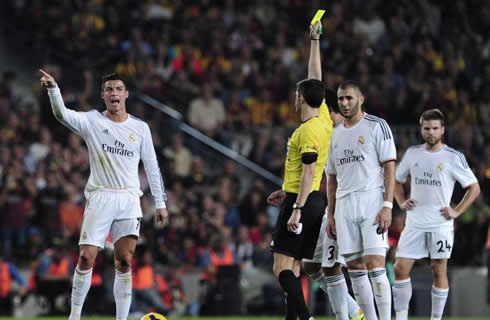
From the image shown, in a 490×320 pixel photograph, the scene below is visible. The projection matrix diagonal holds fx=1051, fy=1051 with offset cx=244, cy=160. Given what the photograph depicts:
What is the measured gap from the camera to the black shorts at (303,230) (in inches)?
397

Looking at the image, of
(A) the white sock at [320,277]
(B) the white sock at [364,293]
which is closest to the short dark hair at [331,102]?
(A) the white sock at [320,277]

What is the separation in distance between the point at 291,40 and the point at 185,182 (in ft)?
15.7

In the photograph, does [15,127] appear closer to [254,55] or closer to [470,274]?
[254,55]

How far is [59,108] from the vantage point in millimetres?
10406

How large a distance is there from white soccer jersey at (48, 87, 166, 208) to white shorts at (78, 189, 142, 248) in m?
0.09

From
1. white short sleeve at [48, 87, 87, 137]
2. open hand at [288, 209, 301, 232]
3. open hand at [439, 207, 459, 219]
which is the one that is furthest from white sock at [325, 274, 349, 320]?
white short sleeve at [48, 87, 87, 137]

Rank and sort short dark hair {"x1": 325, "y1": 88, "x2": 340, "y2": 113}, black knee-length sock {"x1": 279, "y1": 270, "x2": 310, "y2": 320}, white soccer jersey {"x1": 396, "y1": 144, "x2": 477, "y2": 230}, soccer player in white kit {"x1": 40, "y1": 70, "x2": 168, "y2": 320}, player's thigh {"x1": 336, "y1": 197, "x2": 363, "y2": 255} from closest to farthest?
1. black knee-length sock {"x1": 279, "y1": 270, "x2": 310, "y2": 320}
2. player's thigh {"x1": 336, "y1": 197, "x2": 363, "y2": 255}
3. soccer player in white kit {"x1": 40, "y1": 70, "x2": 168, "y2": 320}
4. short dark hair {"x1": 325, "y1": 88, "x2": 340, "y2": 113}
5. white soccer jersey {"x1": 396, "y1": 144, "x2": 477, "y2": 230}

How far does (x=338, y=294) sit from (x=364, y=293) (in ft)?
1.29

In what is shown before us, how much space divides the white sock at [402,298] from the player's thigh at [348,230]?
156cm

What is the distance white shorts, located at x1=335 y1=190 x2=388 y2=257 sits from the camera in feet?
33.3

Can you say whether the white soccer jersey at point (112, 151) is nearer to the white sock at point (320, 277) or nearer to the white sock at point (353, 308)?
the white sock at point (320, 277)

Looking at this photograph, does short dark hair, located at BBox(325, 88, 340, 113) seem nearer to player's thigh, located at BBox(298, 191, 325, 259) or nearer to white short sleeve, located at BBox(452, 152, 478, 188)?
player's thigh, located at BBox(298, 191, 325, 259)

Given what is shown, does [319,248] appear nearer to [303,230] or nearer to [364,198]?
[303,230]

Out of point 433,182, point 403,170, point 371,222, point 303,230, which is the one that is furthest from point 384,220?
point 403,170
